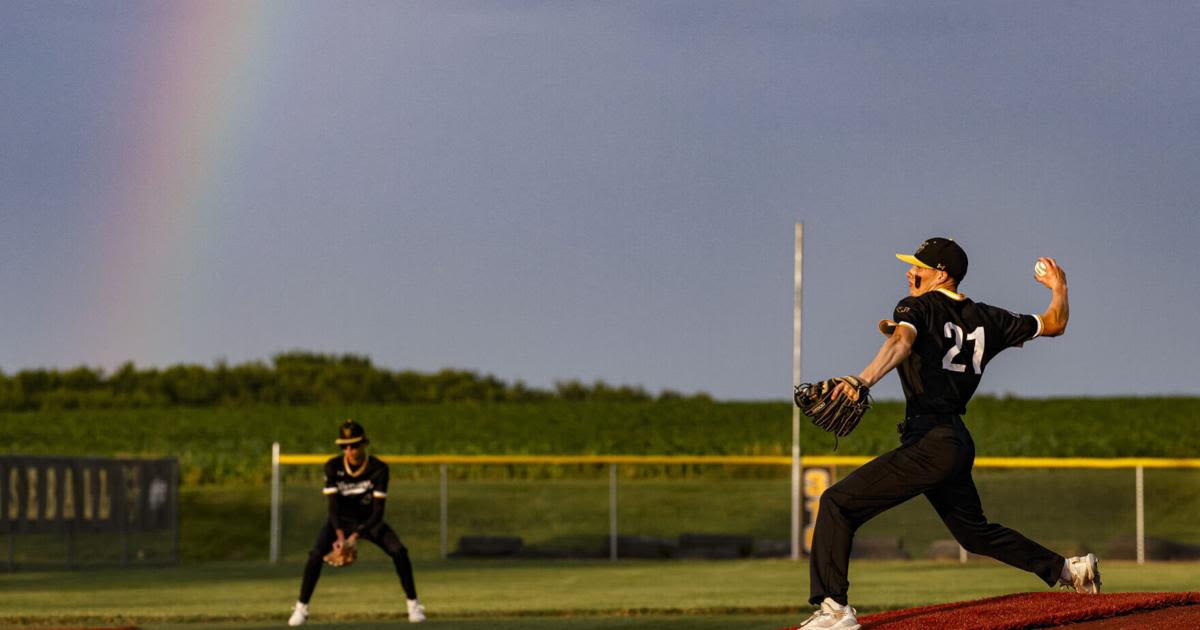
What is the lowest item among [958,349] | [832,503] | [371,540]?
[371,540]

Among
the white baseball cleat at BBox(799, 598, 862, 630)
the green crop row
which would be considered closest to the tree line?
the green crop row

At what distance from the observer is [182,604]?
55.1ft

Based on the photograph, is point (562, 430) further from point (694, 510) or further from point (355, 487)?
point (355, 487)

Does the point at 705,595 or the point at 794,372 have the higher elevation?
the point at 794,372

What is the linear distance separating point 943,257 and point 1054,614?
2.07 m

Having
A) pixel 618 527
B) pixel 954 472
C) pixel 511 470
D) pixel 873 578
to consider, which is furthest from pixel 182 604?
pixel 511 470

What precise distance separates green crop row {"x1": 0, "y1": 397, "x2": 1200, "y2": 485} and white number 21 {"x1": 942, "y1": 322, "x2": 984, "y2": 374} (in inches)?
1443

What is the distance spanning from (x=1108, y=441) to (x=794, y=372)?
99.7 feet

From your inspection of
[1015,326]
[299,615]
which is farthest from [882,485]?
[299,615]

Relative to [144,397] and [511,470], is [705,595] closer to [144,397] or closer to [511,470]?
[511,470]

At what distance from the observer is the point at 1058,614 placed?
903 cm

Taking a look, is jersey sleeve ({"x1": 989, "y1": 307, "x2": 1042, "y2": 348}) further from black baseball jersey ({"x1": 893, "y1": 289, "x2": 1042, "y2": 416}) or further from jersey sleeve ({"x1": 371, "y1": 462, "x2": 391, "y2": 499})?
jersey sleeve ({"x1": 371, "y1": 462, "x2": 391, "y2": 499})

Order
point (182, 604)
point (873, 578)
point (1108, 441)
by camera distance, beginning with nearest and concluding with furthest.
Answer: point (182, 604) → point (873, 578) → point (1108, 441)

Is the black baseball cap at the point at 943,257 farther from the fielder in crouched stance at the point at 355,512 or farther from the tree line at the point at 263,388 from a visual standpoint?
the tree line at the point at 263,388
